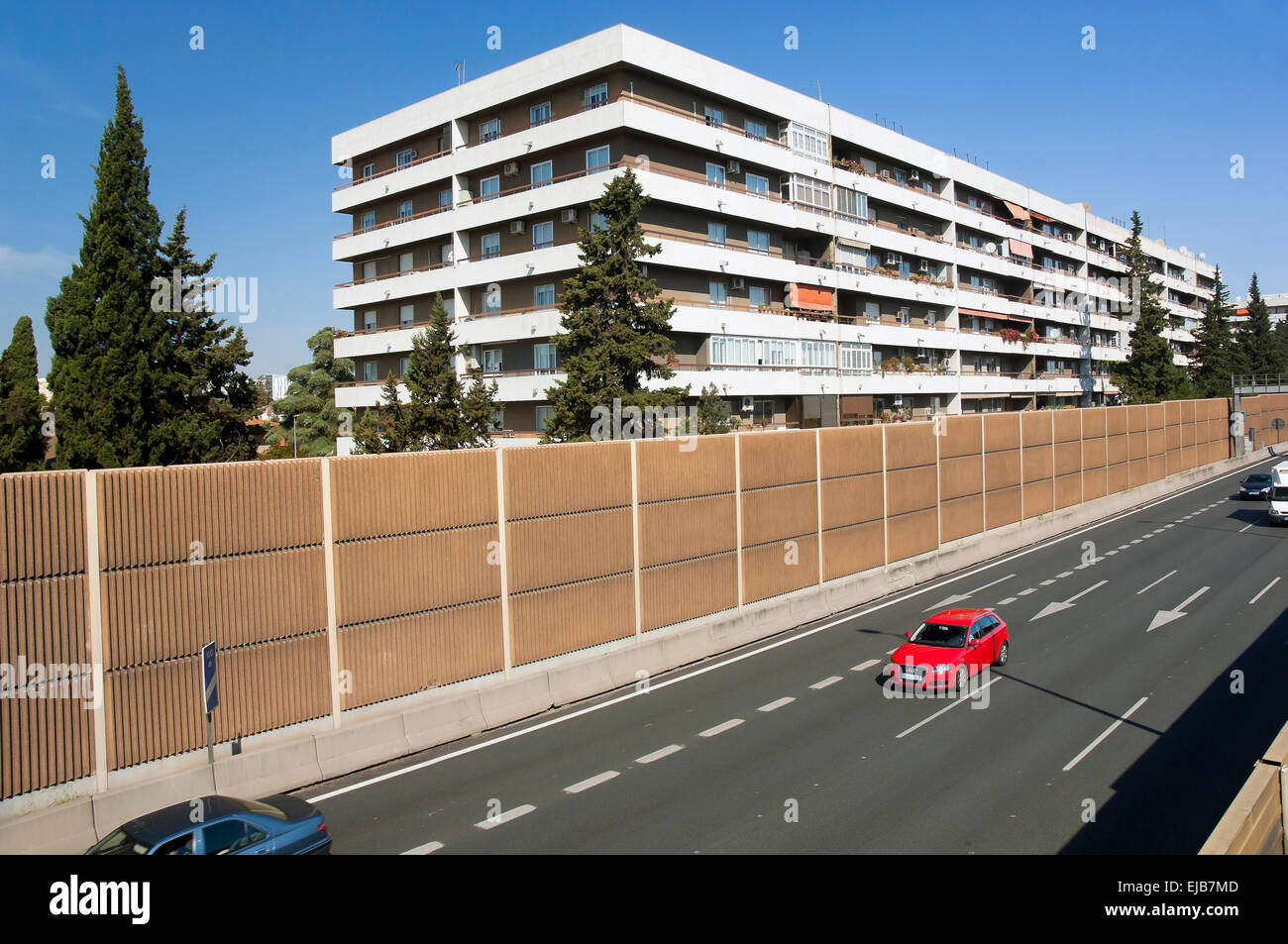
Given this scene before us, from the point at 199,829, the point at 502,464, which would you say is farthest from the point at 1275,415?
the point at 199,829

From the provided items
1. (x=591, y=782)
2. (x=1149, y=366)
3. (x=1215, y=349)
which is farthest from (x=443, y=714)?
(x=1215, y=349)

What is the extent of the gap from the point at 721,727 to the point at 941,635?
568cm

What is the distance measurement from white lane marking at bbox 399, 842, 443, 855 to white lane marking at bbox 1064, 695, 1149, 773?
9.20 meters

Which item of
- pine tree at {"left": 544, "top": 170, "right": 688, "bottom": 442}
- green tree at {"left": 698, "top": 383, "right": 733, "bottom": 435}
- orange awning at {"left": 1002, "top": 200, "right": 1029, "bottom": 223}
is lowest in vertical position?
green tree at {"left": 698, "top": 383, "right": 733, "bottom": 435}

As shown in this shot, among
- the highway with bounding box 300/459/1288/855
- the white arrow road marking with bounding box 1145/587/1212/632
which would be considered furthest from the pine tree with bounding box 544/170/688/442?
the white arrow road marking with bounding box 1145/587/1212/632

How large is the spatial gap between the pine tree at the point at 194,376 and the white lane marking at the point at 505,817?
23181mm

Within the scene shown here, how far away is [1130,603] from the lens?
25.8m

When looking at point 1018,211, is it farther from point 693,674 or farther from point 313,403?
point 693,674

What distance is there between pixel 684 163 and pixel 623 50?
6.07 meters

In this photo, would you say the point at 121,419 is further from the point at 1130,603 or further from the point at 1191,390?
the point at 1191,390

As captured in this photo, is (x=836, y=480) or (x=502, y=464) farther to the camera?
(x=836, y=480)

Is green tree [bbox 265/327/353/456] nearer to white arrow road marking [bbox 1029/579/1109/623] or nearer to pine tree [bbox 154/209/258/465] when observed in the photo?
pine tree [bbox 154/209/258/465]

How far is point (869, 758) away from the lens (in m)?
14.1

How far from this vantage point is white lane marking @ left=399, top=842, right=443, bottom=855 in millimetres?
10984
